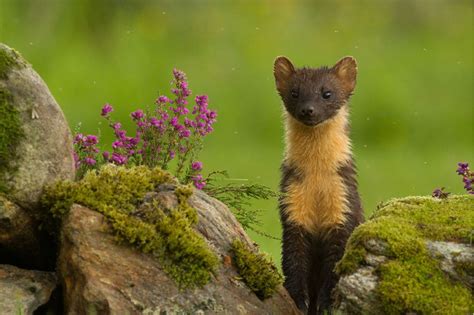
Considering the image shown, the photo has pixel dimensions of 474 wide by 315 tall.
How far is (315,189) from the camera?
7840mm

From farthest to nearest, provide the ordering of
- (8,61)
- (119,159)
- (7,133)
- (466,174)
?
(119,159), (466,174), (8,61), (7,133)

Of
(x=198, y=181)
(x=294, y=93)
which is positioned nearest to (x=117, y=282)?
(x=198, y=181)

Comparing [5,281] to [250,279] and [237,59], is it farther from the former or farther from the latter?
[237,59]

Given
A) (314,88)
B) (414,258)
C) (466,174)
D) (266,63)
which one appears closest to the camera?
(414,258)

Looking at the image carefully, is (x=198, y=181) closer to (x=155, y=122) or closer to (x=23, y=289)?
(x=155, y=122)

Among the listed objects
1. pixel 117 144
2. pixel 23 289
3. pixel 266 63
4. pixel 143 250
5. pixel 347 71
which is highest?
pixel 266 63

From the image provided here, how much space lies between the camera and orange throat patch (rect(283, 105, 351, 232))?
7.78 metres

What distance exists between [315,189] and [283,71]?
1.15m

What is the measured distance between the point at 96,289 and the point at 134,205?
0.74 meters

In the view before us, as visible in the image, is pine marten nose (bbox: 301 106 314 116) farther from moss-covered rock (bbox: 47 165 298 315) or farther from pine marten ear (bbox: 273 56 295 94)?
moss-covered rock (bbox: 47 165 298 315)

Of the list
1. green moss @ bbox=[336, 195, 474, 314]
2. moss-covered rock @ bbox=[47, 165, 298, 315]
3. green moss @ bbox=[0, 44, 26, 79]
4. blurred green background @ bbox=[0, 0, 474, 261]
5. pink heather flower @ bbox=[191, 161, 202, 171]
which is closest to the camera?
green moss @ bbox=[336, 195, 474, 314]

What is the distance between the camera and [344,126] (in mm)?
8266

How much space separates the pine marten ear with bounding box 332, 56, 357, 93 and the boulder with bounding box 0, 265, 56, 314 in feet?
9.85

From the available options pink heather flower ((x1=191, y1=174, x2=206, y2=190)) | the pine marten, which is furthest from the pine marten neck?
pink heather flower ((x1=191, y1=174, x2=206, y2=190))
